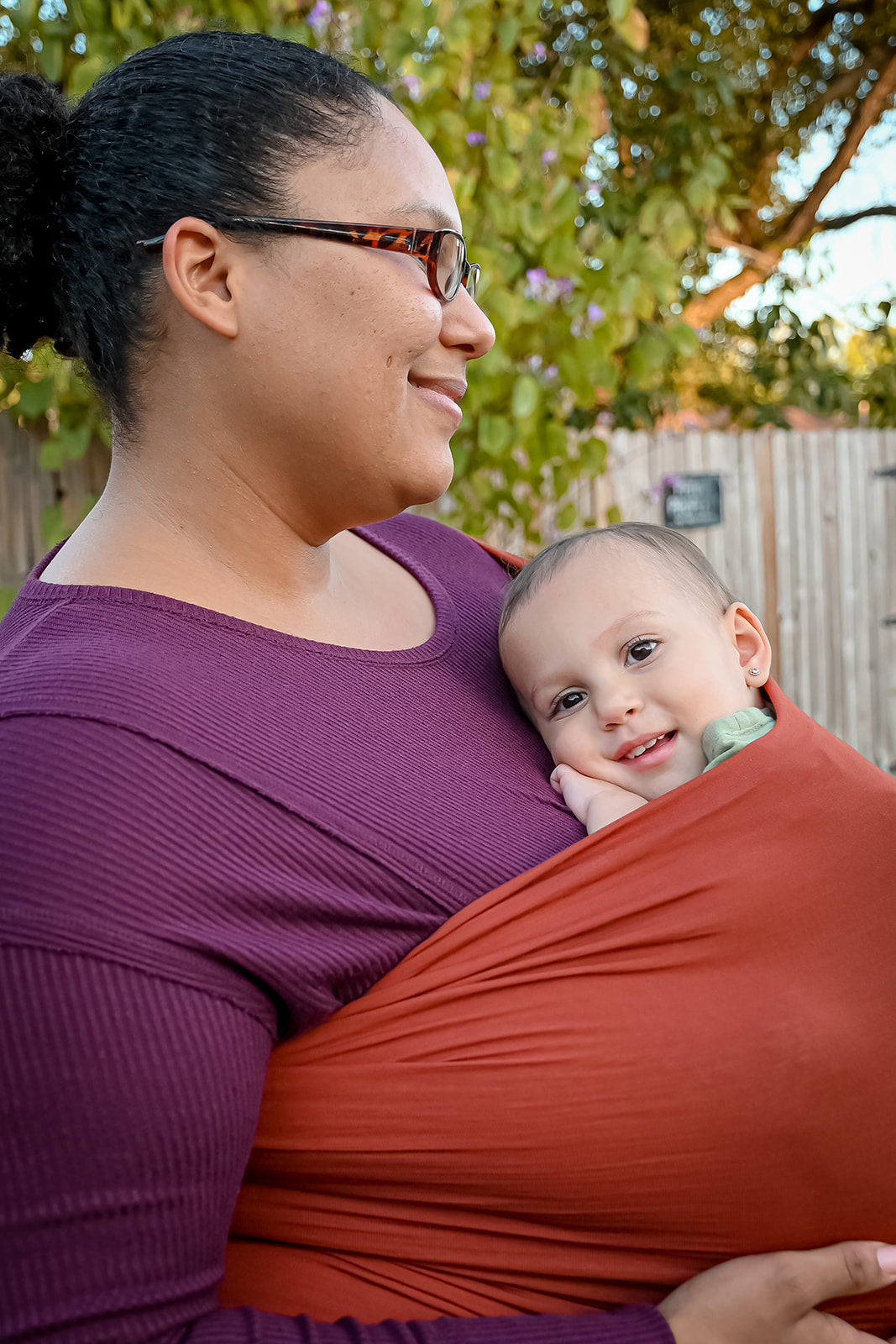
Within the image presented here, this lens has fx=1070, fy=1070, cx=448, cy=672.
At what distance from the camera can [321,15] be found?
309cm

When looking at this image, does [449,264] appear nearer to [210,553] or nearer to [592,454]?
[210,553]

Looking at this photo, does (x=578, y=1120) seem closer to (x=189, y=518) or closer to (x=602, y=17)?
(x=189, y=518)

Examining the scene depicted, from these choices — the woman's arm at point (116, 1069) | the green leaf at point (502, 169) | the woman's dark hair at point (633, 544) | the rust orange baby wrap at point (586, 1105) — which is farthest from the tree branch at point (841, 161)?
the woman's arm at point (116, 1069)

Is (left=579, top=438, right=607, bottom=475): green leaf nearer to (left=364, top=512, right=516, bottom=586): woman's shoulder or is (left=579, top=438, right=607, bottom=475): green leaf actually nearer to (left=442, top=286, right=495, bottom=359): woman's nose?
(left=364, top=512, right=516, bottom=586): woman's shoulder

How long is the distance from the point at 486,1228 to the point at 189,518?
2.73 ft

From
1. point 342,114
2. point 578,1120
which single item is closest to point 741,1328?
point 578,1120

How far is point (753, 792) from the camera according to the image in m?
1.23

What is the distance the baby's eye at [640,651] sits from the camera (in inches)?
58.1

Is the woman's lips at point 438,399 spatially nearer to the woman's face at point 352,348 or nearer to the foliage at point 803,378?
the woman's face at point 352,348

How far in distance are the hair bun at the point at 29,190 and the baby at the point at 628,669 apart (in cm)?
77

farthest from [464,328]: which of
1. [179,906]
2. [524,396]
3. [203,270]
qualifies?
[524,396]

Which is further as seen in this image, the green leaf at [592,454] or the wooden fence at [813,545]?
the wooden fence at [813,545]

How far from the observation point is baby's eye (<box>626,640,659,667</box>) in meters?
1.48

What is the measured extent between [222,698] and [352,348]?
1.45 feet
